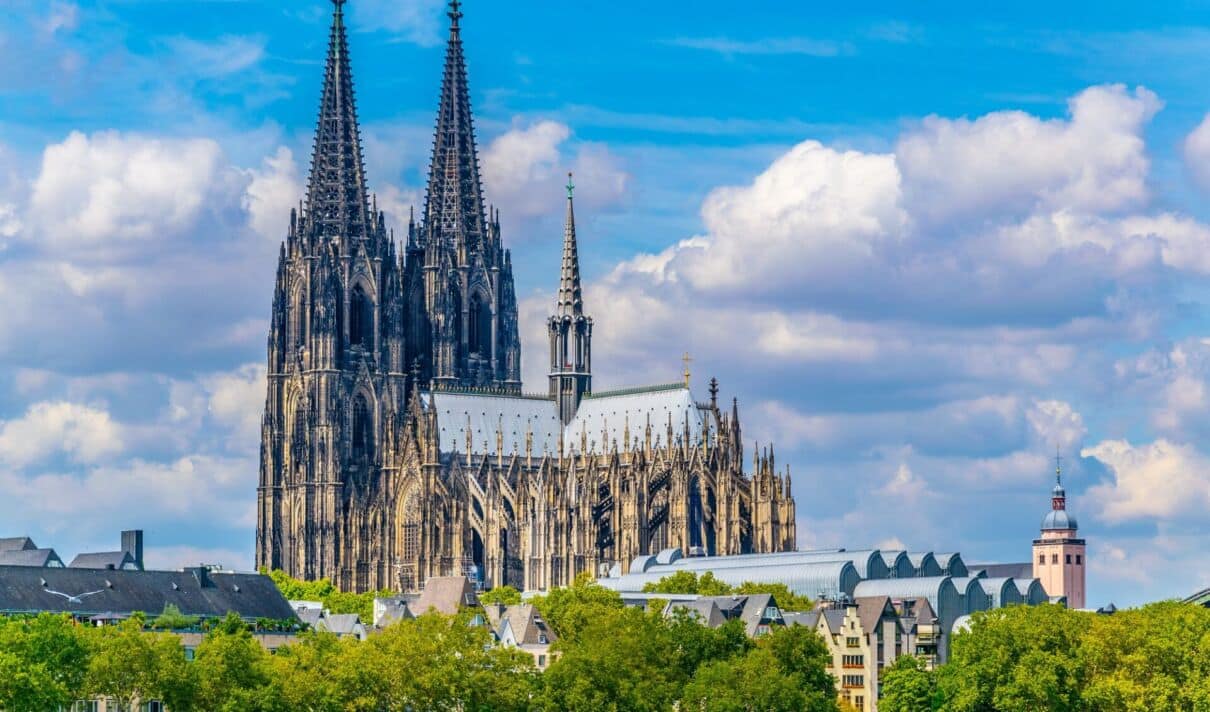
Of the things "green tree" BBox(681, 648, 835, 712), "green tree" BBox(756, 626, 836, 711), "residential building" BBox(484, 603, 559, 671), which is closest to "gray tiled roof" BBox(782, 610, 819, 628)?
"residential building" BBox(484, 603, 559, 671)

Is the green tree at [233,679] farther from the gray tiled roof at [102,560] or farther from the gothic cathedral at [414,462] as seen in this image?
the gothic cathedral at [414,462]

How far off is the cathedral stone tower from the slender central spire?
72mm

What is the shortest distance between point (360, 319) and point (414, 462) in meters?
13.1

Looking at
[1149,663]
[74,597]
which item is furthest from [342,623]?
[1149,663]

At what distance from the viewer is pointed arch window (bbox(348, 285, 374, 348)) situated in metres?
198

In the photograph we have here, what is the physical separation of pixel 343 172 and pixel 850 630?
225ft

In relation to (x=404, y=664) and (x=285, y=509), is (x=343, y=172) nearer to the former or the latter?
(x=285, y=509)

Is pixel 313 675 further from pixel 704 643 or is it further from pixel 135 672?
pixel 704 643

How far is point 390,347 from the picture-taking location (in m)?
199

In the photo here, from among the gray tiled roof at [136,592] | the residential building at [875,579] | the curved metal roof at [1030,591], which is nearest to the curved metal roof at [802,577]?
the residential building at [875,579]

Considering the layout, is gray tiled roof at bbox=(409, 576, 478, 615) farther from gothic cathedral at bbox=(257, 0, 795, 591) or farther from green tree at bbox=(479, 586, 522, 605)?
gothic cathedral at bbox=(257, 0, 795, 591)

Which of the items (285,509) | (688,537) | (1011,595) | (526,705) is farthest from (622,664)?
(285,509)

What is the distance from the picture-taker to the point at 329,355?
194 meters

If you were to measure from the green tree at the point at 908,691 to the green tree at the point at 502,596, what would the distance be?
3912 cm
